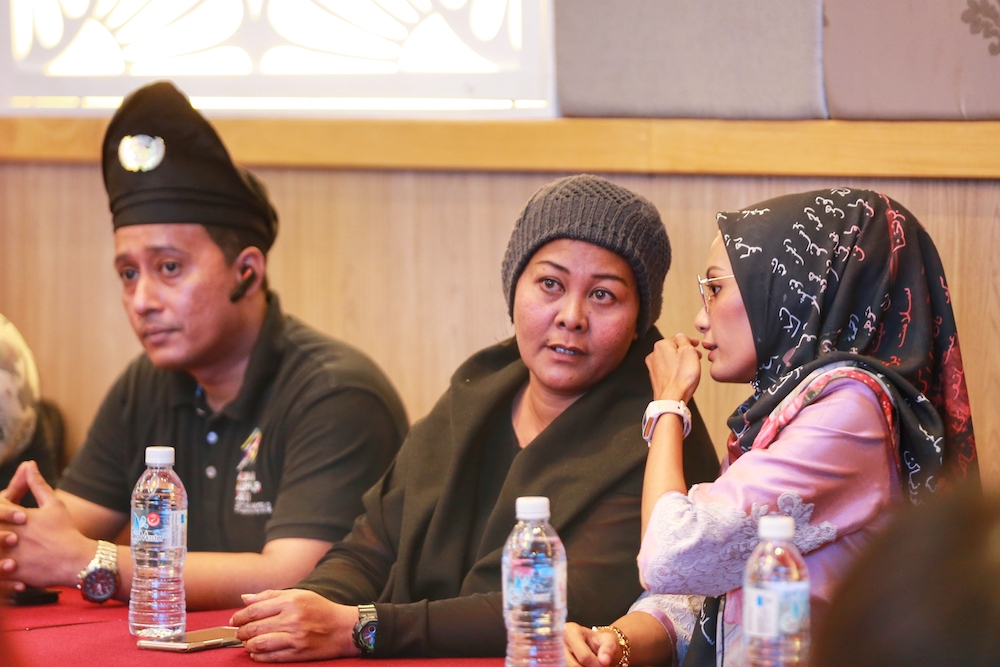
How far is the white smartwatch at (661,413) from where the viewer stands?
6.56ft

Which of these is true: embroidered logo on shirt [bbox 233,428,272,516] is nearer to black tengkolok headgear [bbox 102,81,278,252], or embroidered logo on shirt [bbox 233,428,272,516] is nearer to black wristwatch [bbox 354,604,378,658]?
black tengkolok headgear [bbox 102,81,278,252]

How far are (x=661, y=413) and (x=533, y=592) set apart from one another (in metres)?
0.47

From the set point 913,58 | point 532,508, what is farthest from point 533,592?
point 913,58

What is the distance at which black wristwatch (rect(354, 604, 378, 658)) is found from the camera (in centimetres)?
192

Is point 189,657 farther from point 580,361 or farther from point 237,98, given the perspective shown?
point 237,98

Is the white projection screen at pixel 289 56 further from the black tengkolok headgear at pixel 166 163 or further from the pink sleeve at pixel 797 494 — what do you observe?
the pink sleeve at pixel 797 494

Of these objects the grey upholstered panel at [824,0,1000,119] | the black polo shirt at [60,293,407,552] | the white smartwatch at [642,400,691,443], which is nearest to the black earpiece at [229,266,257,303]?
the black polo shirt at [60,293,407,552]

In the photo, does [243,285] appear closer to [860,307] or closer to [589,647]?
[589,647]

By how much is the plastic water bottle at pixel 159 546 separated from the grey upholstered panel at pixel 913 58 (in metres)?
1.81

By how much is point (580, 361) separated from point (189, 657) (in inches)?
36.8

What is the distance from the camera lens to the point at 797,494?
1706mm

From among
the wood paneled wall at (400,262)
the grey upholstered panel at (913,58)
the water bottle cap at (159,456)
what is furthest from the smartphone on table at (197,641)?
the grey upholstered panel at (913,58)

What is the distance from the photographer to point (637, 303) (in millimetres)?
2307

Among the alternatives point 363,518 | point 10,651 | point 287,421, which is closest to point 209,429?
point 287,421
